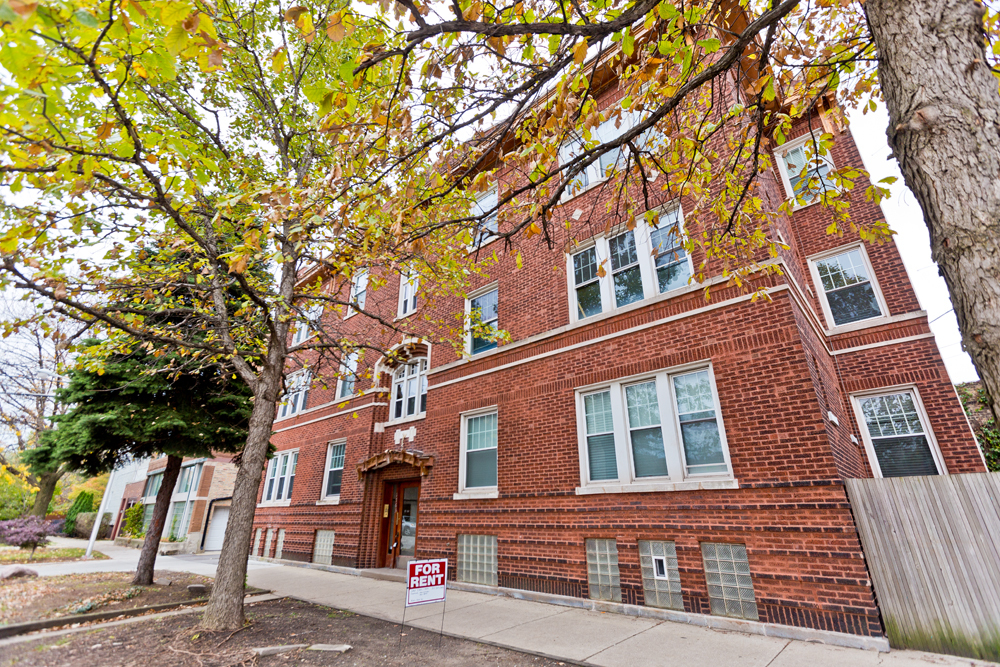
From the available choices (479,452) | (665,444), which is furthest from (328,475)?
(665,444)

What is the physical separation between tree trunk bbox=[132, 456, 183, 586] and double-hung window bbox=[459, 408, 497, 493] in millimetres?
6855

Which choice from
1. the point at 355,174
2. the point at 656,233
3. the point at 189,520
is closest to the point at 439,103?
the point at 355,174

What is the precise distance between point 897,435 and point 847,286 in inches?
141

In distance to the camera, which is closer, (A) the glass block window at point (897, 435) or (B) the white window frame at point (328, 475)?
(A) the glass block window at point (897, 435)

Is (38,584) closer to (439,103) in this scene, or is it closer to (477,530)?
(477,530)

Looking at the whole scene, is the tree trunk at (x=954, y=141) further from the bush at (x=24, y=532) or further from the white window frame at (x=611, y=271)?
the bush at (x=24, y=532)

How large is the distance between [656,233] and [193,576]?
1467cm

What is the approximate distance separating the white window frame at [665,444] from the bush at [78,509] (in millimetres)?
37789

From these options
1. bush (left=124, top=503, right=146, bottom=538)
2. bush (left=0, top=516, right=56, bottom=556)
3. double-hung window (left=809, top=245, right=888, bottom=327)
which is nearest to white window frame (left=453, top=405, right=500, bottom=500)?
double-hung window (left=809, top=245, right=888, bottom=327)

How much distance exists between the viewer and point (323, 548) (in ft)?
47.3

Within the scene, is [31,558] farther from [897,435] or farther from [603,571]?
[897,435]

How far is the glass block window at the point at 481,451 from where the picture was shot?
1058cm

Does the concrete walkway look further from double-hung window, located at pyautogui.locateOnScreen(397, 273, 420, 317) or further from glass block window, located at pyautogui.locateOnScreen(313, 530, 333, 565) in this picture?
double-hung window, located at pyautogui.locateOnScreen(397, 273, 420, 317)

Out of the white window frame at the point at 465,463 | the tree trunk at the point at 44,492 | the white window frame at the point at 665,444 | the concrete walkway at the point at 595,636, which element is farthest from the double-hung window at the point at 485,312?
the tree trunk at the point at 44,492
